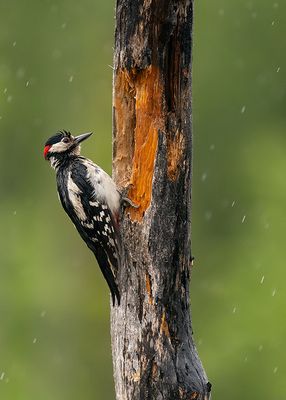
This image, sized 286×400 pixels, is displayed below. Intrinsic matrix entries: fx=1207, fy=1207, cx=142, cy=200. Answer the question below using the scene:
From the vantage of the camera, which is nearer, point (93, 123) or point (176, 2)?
point (176, 2)

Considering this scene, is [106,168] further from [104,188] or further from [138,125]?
[138,125]

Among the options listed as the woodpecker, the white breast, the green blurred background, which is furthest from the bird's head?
the green blurred background

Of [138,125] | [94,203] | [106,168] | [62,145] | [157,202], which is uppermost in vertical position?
[106,168]

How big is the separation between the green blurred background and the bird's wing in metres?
10.4

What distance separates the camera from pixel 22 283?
67.6ft

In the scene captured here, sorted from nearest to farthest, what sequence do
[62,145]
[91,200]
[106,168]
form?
[91,200], [62,145], [106,168]

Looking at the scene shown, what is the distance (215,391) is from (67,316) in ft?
9.16

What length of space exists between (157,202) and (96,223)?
0.56 m

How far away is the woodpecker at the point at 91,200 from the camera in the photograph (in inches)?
316

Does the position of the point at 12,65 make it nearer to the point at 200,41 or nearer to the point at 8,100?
the point at 8,100

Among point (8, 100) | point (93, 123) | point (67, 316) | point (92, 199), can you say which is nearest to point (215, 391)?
point (67, 316)

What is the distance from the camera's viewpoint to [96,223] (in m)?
8.11

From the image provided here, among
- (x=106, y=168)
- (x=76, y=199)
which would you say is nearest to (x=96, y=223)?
(x=76, y=199)

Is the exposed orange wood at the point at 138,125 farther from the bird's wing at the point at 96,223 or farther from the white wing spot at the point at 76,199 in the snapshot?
the white wing spot at the point at 76,199
